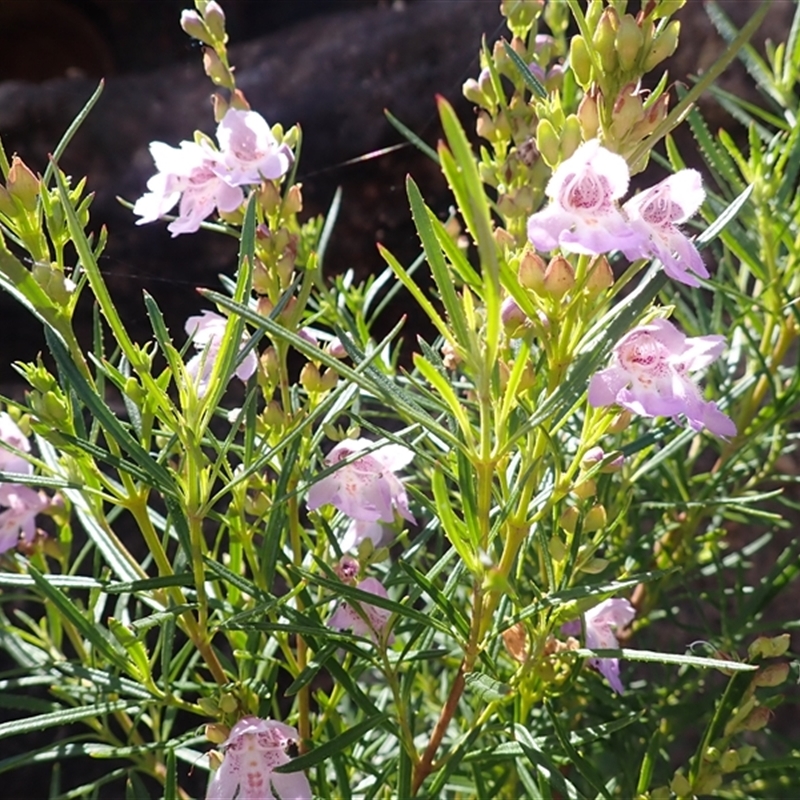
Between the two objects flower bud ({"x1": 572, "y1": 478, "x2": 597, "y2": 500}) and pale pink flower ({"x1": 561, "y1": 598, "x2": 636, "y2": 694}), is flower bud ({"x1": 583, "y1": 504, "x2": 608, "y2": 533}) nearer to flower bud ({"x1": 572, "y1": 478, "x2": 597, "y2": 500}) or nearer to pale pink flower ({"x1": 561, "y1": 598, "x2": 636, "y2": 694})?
flower bud ({"x1": 572, "y1": 478, "x2": 597, "y2": 500})

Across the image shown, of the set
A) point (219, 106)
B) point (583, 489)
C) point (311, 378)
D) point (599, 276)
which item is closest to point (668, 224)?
point (599, 276)

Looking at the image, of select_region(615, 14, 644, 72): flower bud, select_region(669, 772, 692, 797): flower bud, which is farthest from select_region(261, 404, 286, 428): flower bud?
select_region(669, 772, 692, 797): flower bud

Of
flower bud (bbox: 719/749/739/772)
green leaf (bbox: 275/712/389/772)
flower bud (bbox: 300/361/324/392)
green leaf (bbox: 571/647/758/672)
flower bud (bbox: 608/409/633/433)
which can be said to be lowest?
flower bud (bbox: 719/749/739/772)

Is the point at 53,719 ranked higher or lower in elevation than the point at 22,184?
lower

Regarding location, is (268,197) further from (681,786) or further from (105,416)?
(681,786)

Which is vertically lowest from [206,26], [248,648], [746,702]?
[746,702]

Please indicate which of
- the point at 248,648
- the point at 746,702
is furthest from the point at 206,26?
the point at 746,702

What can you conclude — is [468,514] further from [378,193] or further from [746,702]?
[378,193]
